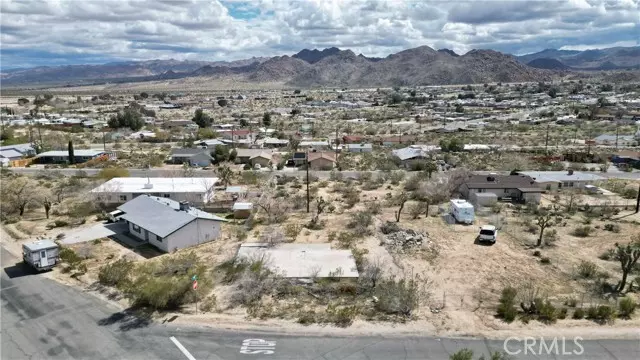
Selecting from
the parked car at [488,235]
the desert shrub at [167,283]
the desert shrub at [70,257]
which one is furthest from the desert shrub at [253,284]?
the parked car at [488,235]

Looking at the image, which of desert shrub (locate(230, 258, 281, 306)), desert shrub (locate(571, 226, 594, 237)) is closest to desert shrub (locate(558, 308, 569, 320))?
desert shrub (locate(571, 226, 594, 237))

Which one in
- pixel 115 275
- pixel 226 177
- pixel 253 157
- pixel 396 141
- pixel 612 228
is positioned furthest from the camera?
pixel 396 141

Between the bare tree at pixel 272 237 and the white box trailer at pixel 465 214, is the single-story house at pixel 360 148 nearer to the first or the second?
the white box trailer at pixel 465 214

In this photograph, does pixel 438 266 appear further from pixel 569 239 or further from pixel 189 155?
pixel 189 155

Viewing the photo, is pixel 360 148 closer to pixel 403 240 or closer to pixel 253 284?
pixel 403 240

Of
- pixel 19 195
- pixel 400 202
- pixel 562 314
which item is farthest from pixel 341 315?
pixel 19 195

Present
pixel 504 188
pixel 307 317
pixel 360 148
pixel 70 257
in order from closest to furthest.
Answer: pixel 307 317, pixel 70 257, pixel 504 188, pixel 360 148
